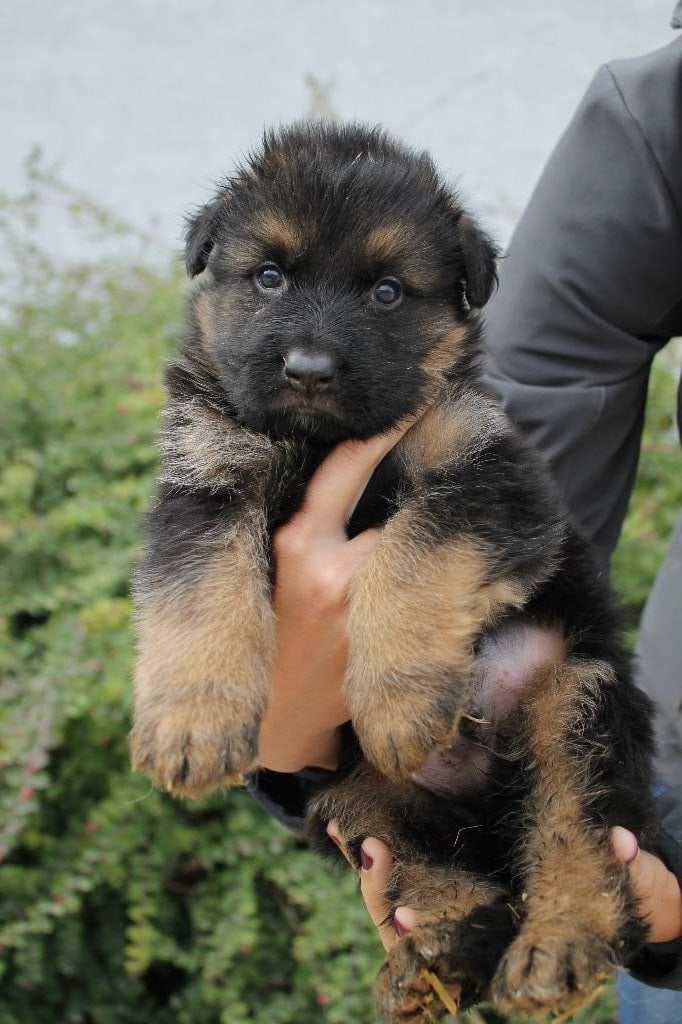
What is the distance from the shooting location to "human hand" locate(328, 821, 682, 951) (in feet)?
6.18

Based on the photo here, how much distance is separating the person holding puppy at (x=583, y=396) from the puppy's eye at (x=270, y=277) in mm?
369

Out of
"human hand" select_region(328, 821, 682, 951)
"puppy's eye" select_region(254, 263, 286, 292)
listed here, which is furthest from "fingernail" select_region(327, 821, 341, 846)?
"puppy's eye" select_region(254, 263, 286, 292)

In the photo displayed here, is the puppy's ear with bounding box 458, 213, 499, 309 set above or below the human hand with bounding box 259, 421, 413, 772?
above

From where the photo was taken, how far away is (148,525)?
7.08 feet

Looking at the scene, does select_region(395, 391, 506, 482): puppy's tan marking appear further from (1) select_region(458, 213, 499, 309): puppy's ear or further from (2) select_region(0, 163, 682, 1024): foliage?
(2) select_region(0, 163, 682, 1024): foliage

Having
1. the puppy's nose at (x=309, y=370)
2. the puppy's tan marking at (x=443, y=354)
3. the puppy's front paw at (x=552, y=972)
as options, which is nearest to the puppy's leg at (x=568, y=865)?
the puppy's front paw at (x=552, y=972)

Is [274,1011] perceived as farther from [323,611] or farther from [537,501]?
[537,501]

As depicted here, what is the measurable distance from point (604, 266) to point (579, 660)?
3.26ft

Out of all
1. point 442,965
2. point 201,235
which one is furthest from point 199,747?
point 201,235

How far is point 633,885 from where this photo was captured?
188 centimetres

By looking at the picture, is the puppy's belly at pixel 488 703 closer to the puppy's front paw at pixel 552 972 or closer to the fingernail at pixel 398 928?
the fingernail at pixel 398 928

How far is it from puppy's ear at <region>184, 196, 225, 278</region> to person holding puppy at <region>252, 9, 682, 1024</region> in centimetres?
56

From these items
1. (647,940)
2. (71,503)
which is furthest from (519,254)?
(71,503)

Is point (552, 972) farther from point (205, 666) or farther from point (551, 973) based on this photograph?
point (205, 666)
